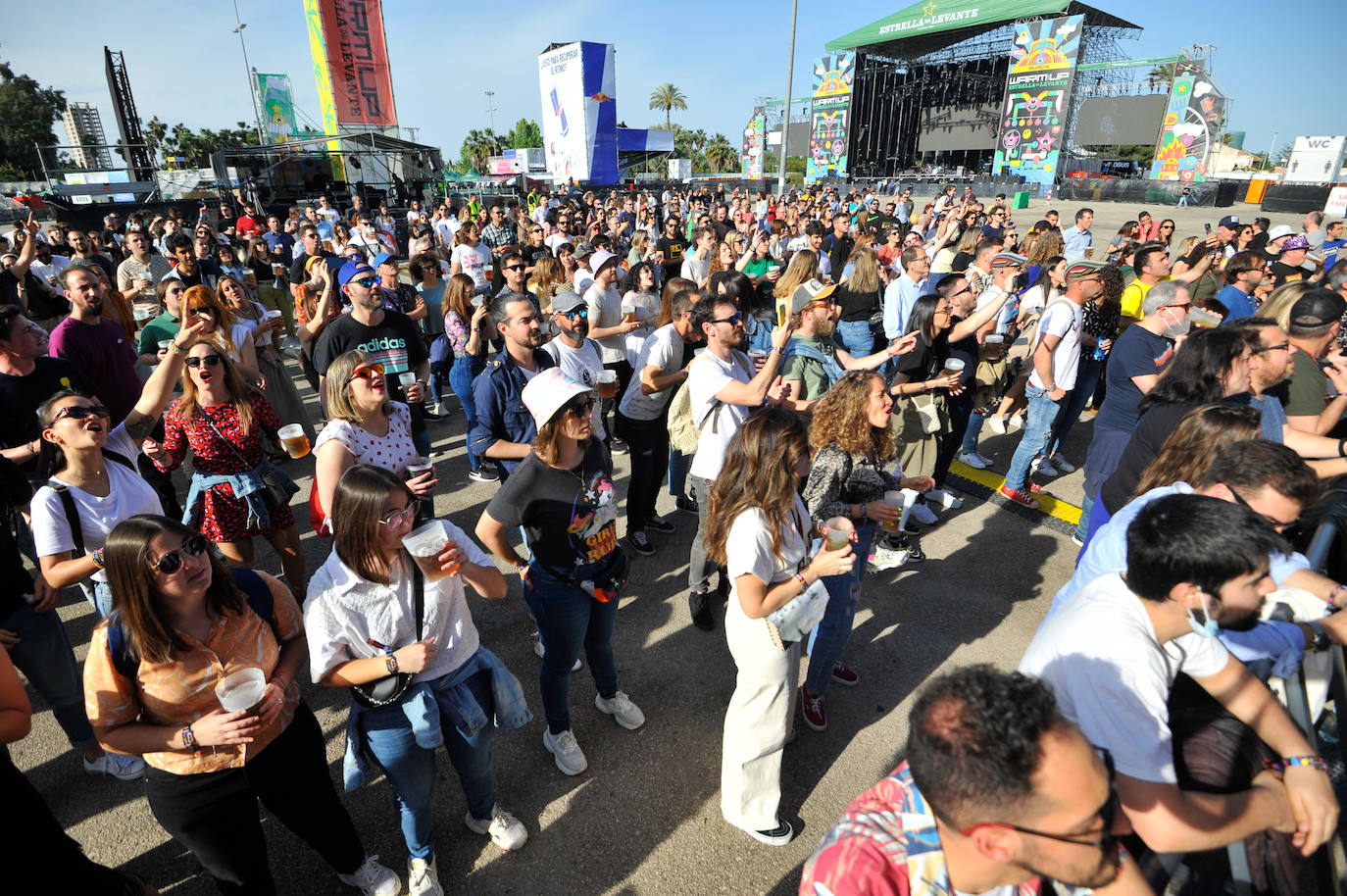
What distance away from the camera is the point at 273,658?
83.1 inches

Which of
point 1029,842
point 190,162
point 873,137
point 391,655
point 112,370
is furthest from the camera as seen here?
point 190,162

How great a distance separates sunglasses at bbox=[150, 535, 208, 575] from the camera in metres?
1.80

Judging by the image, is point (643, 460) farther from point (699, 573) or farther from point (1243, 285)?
point (1243, 285)

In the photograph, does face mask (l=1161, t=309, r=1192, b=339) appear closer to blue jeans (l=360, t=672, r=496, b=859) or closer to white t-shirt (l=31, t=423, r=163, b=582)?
blue jeans (l=360, t=672, r=496, b=859)

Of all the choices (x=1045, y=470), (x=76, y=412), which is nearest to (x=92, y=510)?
(x=76, y=412)

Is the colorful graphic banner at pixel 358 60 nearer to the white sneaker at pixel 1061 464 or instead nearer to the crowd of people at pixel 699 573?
the crowd of people at pixel 699 573

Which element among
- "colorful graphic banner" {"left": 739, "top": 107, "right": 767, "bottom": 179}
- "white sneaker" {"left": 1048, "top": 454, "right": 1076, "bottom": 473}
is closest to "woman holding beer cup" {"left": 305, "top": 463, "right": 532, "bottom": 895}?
"white sneaker" {"left": 1048, "top": 454, "right": 1076, "bottom": 473}

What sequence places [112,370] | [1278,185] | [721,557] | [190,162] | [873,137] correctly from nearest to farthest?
1. [721,557]
2. [112,370]
3. [1278,185]
4. [873,137]
5. [190,162]

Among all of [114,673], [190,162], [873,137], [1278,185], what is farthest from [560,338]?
[190,162]

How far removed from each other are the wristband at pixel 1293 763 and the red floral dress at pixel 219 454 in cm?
445

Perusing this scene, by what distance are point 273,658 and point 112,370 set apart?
3.53m

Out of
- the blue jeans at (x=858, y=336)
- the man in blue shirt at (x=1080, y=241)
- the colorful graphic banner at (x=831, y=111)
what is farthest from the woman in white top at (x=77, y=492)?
the colorful graphic banner at (x=831, y=111)

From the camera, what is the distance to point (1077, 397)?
19.0 ft

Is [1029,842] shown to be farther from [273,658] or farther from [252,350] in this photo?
[252,350]
